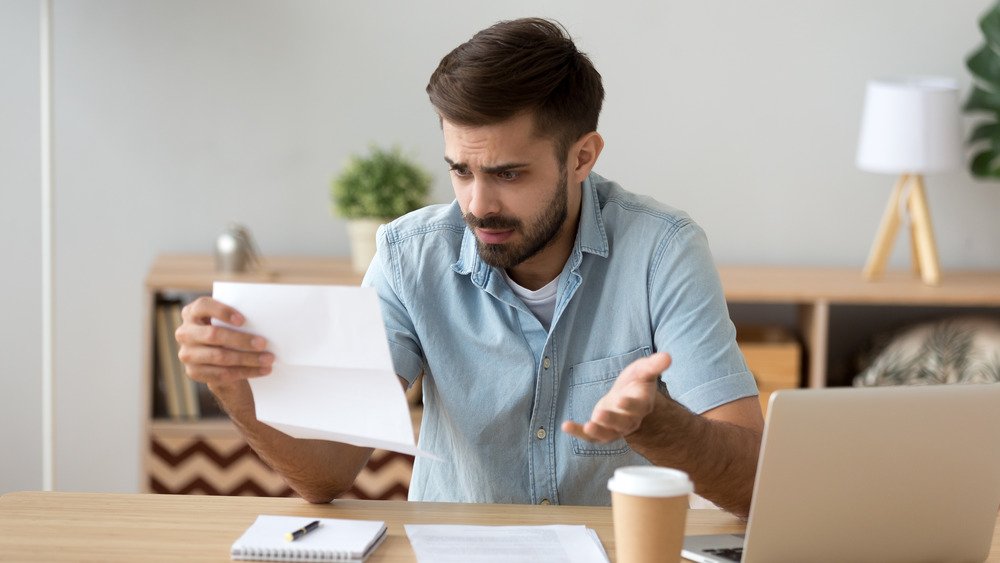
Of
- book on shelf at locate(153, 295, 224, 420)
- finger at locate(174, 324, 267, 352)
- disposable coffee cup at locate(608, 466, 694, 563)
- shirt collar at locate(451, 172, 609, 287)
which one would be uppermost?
shirt collar at locate(451, 172, 609, 287)

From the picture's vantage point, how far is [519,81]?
161 centimetres

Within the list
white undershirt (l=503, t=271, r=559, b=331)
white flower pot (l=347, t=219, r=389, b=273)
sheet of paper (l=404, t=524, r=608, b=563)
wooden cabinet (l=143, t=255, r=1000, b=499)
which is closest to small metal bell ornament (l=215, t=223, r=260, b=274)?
wooden cabinet (l=143, t=255, r=1000, b=499)

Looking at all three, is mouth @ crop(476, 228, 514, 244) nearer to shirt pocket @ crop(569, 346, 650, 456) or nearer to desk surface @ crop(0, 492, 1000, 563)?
shirt pocket @ crop(569, 346, 650, 456)

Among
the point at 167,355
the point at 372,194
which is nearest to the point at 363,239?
the point at 372,194

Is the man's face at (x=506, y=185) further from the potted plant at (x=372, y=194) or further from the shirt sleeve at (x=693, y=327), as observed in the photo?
the potted plant at (x=372, y=194)

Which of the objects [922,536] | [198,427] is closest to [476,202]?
[922,536]

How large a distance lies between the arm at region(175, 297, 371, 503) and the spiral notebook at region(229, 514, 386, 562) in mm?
116

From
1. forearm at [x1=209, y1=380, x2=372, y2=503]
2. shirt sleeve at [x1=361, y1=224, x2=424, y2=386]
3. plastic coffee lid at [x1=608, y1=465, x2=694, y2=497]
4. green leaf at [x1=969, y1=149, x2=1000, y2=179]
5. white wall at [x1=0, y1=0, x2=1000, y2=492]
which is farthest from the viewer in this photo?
white wall at [x1=0, y1=0, x2=1000, y2=492]

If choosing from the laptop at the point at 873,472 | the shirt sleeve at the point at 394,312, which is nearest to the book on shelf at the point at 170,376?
the shirt sleeve at the point at 394,312

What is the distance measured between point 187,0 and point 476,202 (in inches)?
67.9

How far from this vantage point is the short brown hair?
1.59 m

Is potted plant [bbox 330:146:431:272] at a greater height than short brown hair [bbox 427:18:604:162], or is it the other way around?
short brown hair [bbox 427:18:604:162]

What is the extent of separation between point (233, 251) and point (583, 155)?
4.37 ft

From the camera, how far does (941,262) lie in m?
3.14
